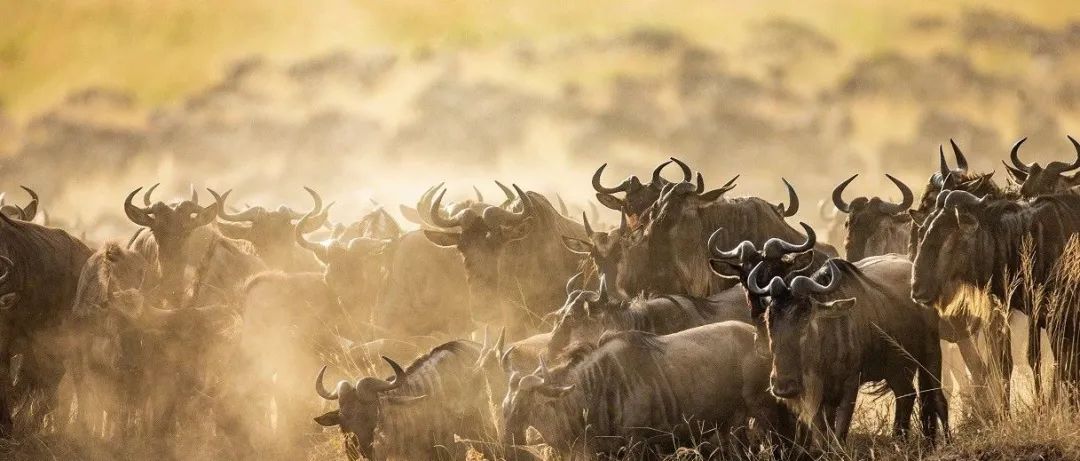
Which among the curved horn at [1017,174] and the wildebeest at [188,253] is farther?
the wildebeest at [188,253]

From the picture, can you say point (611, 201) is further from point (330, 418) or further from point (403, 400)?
point (330, 418)

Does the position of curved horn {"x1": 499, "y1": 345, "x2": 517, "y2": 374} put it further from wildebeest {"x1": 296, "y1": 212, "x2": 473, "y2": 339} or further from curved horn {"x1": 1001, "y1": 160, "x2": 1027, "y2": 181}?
wildebeest {"x1": 296, "y1": 212, "x2": 473, "y2": 339}

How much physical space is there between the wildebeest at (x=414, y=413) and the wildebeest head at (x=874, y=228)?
437 cm

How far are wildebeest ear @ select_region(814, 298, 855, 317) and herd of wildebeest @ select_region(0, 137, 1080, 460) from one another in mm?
14

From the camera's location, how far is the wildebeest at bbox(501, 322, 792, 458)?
772cm

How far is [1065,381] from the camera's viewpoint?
7.86 metres

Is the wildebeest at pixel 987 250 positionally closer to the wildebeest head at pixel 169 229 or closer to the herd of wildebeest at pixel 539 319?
the herd of wildebeest at pixel 539 319

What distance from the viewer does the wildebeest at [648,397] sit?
304 inches

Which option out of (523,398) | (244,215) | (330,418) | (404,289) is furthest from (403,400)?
(244,215)

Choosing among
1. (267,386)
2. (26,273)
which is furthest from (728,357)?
(26,273)

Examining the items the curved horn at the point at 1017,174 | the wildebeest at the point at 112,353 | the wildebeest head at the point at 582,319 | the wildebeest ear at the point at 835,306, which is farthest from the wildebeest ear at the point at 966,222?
the wildebeest at the point at 112,353

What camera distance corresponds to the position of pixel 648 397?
7930 millimetres

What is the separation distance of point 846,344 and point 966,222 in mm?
1170

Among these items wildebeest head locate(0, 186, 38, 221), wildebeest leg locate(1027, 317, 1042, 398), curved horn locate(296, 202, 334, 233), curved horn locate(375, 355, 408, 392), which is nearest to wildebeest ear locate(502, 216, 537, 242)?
curved horn locate(375, 355, 408, 392)
